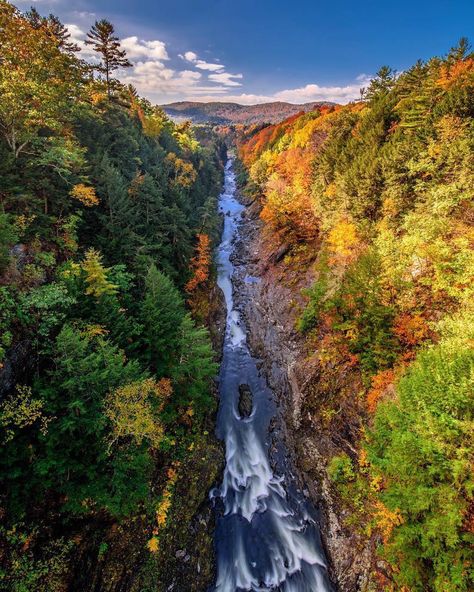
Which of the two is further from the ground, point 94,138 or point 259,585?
point 94,138

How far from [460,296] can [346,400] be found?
10529 mm

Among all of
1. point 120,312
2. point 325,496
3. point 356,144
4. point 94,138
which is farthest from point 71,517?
point 356,144

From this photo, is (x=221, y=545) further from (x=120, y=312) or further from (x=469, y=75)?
(x=469, y=75)

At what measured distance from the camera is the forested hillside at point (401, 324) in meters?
12.0

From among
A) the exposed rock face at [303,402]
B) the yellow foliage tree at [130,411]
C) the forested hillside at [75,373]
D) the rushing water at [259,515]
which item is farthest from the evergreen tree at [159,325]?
the exposed rock face at [303,402]

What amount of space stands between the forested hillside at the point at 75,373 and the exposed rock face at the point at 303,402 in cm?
763

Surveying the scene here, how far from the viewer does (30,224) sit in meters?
20.1

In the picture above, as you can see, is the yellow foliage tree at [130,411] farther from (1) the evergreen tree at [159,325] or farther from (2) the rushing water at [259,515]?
(2) the rushing water at [259,515]

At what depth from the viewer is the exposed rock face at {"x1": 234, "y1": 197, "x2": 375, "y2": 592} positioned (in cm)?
1705

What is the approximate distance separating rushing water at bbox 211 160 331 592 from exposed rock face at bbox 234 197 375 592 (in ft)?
4.27

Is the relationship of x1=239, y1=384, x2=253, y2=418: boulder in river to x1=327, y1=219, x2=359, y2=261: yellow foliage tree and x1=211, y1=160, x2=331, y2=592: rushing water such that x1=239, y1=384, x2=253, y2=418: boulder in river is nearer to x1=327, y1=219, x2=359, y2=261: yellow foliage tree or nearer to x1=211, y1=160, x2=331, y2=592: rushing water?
x1=211, y1=160, x2=331, y2=592: rushing water

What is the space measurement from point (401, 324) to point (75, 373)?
20540 mm

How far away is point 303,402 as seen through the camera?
24781 millimetres

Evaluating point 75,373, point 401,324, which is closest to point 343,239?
point 401,324
